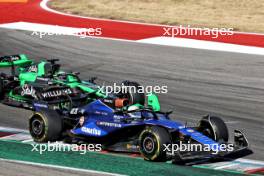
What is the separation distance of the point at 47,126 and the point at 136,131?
1646 millimetres

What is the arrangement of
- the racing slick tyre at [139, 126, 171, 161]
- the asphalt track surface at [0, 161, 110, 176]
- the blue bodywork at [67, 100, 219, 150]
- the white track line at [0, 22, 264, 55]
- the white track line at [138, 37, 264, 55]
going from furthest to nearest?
1. the white track line at [0, 22, 264, 55]
2. the white track line at [138, 37, 264, 55]
3. the blue bodywork at [67, 100, 219, 150]
4. the racing slick tyre at [139, 126, 171, 161]
5. the asphalt track surface at [0, 161, 110, 176]

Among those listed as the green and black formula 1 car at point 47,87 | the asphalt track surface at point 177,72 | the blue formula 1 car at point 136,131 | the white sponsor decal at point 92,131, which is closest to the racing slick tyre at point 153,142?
the blue formula 1 car at point 136,131

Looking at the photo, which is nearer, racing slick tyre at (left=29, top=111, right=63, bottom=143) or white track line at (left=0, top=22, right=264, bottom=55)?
racing slick tyre at (left=29, top=111, right=63, bottom=143)

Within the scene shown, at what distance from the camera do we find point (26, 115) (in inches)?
627

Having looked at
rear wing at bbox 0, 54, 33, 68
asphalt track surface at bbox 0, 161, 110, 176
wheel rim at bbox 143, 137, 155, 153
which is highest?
rear wing at bbox 0, 54, 33, 68

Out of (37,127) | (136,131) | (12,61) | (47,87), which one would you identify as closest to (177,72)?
(12,61)

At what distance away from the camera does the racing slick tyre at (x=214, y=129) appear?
40.9 ft

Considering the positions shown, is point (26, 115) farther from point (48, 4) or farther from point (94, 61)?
point (48, 4)

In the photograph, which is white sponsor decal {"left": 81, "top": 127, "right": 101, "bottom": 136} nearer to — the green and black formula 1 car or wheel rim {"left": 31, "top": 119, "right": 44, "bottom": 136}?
the green and black formula 1 car

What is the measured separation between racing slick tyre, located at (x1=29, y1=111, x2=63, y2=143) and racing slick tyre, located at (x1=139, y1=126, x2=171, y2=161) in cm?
182

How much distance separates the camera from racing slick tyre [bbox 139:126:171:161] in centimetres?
1184

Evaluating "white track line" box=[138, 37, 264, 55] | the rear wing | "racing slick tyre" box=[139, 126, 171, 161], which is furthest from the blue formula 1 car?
"white track line" box=[138, 37, 264, 55]

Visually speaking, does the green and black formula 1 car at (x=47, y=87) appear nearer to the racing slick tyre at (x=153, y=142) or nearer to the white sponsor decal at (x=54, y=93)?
the white sponsor decal at (x=54, y=93)

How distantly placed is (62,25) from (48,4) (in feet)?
18.2
